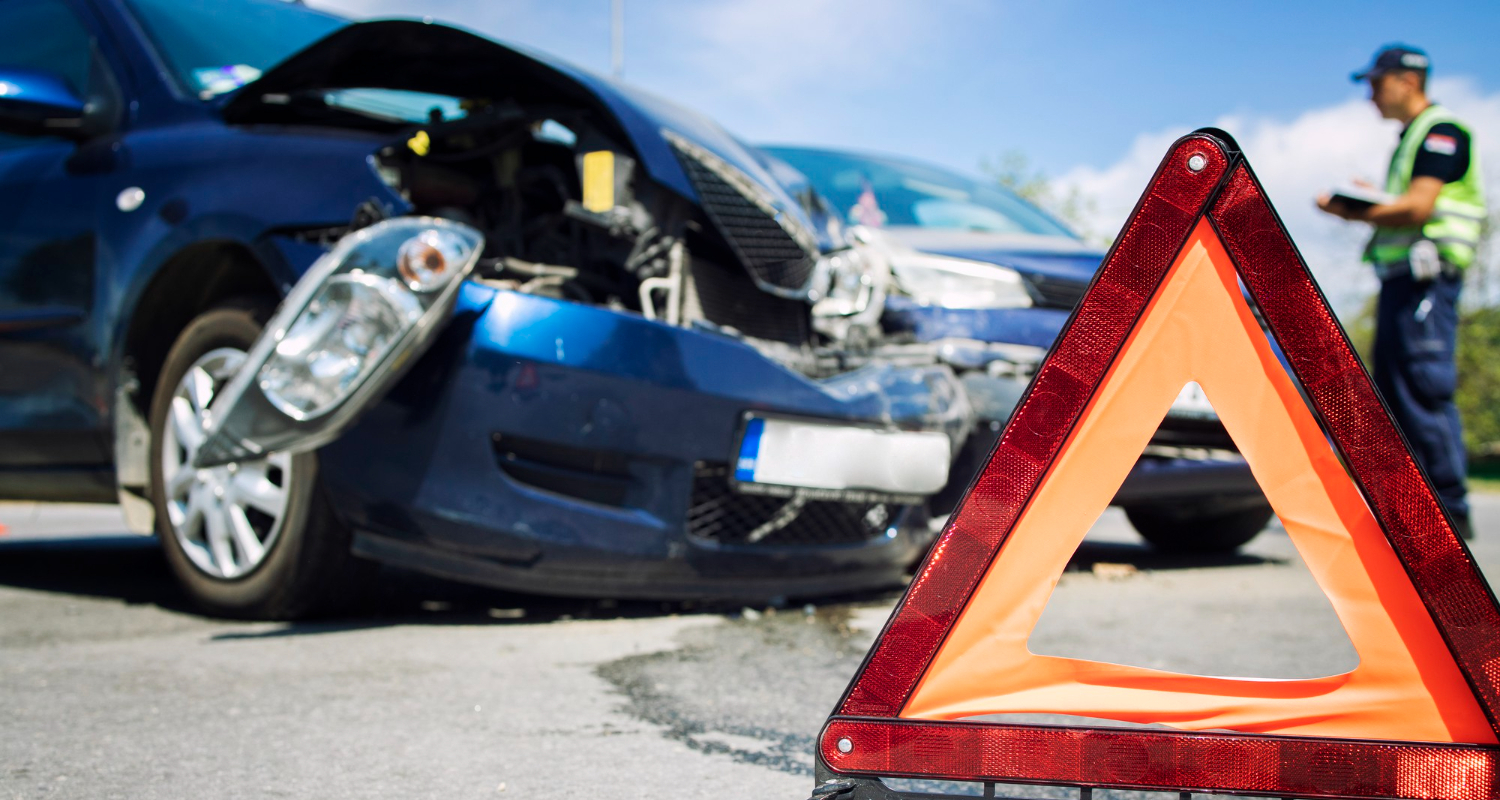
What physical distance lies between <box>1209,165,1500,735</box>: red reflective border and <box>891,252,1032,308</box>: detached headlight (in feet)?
9.46

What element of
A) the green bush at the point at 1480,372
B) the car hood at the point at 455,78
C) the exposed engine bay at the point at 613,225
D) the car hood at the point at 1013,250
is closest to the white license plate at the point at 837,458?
the exposed engine bay at the point at 613,225

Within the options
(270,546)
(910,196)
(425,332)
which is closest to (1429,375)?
(910,196)

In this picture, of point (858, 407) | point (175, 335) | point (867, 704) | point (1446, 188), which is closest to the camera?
point (867, 704)

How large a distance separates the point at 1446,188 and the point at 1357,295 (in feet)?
114

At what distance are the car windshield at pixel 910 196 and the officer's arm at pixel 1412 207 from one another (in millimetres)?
1239

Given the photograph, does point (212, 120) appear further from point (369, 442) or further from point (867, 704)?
point (867, 704)

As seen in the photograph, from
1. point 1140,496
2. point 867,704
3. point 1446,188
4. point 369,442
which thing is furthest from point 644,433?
point 1446,188

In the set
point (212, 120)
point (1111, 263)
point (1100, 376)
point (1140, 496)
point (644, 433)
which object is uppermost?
point (212, 120)

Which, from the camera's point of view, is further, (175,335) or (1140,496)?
(1140,496)

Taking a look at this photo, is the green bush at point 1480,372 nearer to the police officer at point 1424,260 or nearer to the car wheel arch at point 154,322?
the police officer at point 1424,260

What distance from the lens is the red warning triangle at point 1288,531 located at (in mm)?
1350

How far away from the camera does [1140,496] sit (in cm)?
418

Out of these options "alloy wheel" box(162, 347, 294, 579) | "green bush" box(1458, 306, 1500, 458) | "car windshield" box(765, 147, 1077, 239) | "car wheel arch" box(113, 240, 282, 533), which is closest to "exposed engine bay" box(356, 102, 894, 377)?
"car wheel arch" box(113, 240, 282, 533)

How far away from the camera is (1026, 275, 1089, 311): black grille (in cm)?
443
